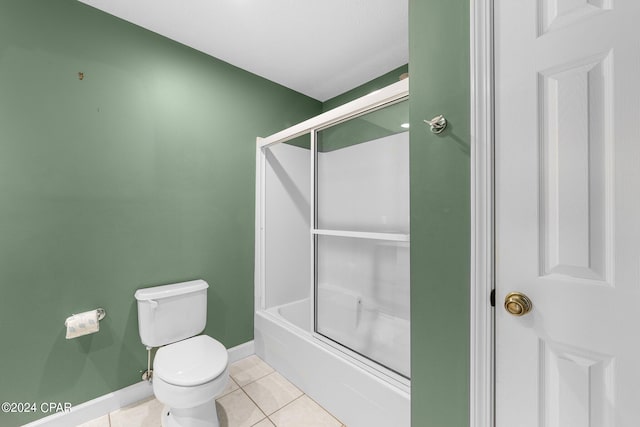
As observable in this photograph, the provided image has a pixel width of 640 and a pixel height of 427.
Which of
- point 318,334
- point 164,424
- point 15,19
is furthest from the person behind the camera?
point 318,334

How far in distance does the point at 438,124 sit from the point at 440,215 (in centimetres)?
35

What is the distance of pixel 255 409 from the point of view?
1673 mm

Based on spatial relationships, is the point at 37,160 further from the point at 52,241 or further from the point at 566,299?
the point at 566,299

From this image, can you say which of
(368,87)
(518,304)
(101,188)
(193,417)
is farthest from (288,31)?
(193,417)

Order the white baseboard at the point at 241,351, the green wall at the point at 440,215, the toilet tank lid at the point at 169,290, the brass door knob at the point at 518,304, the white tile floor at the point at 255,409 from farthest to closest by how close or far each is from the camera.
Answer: the white baseboard at the point at 241,351 < the toilet tank lid at the point at 169,290 < the white tile floor at the point at 255,409 < the green wall at the point at 440,215 < the brass door knob at the point at 518,304

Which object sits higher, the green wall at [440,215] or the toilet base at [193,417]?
the green wall at [440,215]

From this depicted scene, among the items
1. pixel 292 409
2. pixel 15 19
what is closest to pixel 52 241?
pixel 15 19

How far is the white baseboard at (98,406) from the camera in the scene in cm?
147

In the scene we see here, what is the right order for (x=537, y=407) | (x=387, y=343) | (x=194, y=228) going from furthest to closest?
(x=194, y=228)
(x=387, y=343)
(x=537, y=407)

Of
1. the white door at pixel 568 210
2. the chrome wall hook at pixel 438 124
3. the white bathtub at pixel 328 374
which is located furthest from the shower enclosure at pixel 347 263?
the white door at pixel 568 210

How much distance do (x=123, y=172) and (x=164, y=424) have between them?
5.08 feet

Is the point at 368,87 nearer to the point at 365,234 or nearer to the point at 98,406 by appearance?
the point at 365,234

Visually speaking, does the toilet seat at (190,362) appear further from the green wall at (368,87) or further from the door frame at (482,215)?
the green wall at (368,87)

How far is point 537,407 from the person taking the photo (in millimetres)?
805
